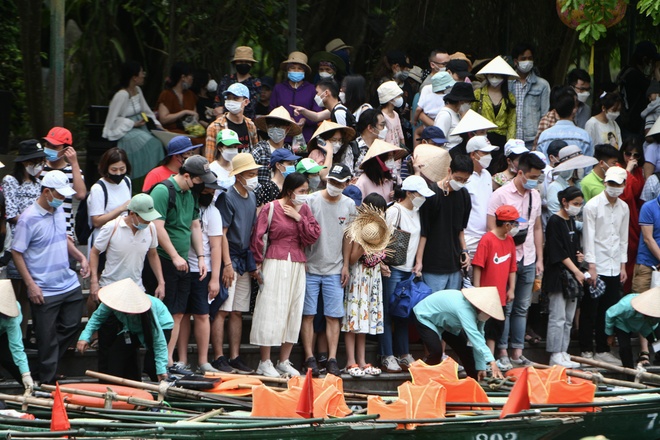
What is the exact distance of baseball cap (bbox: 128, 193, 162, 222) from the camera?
1112cm

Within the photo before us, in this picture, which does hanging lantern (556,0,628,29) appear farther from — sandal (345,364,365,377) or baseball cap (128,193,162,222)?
baseball cap (128,193,162,222)

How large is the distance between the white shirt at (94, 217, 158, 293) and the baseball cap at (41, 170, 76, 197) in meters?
0.52

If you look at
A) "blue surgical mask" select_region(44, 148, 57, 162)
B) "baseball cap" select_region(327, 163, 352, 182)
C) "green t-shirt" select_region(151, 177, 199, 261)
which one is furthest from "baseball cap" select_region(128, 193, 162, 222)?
"baseball cap" select_region(327, 163, 352, 182)

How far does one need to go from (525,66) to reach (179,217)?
5188mm

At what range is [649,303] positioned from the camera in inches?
507

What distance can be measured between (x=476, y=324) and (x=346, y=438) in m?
2.36

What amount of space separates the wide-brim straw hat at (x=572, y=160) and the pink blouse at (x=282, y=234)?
305 centimetres

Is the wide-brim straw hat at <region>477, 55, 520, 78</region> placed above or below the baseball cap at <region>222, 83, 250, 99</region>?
above

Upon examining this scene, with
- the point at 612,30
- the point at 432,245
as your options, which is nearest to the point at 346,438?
the point at 432,245

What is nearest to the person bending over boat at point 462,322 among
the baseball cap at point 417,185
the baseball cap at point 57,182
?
the baseball cap at point 417,185

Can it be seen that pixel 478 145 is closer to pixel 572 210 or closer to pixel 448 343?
pixel 572 210

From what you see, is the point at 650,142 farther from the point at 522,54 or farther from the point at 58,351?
the point at 58,351

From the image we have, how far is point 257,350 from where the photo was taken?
12.6 meters

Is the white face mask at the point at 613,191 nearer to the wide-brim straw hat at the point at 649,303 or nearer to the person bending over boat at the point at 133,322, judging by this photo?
the wide-brim straw hat at the point at 649,303
